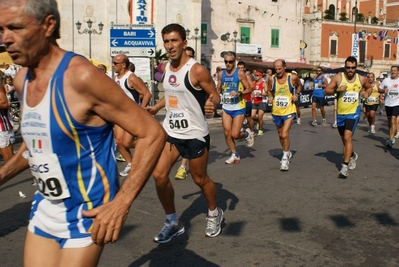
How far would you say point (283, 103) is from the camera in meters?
8.83

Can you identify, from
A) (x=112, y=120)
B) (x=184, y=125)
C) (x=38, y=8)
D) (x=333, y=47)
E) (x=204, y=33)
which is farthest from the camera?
(x=333, y=47)

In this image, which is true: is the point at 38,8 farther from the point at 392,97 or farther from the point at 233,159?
the point at 392,97

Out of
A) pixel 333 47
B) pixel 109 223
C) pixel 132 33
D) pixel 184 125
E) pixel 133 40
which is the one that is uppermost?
pixel 333 47

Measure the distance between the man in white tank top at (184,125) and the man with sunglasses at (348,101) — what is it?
360 centimetres

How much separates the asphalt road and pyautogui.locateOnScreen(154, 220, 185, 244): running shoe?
0.24 ft

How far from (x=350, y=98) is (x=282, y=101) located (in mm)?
1210

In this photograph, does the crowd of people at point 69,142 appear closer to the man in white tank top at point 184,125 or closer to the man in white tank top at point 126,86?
the man in white tank top at point 184,125

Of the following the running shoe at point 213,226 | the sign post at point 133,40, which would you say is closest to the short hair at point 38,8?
the running shoe at point 213,226

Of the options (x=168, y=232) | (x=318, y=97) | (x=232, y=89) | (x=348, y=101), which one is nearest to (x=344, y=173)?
(x=348, y=101)

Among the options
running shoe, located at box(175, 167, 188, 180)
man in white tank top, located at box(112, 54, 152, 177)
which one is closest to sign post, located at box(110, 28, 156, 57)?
man in white tank top, located at box(112, 54, 152, 177)

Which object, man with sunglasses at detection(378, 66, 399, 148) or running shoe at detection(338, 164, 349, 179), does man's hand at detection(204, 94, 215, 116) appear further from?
man with sunglasses at detection(378, 66, 399, 148)

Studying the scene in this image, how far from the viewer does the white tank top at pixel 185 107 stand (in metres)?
5.12

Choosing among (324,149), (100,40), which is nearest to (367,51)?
(100,40)

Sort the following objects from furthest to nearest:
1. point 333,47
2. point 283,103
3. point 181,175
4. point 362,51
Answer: point 362,51
point 333,47
point 283,103
point 181,175
